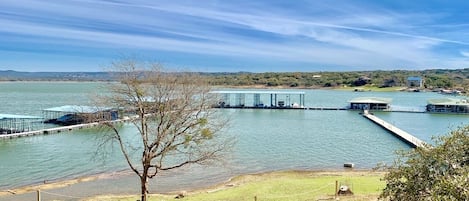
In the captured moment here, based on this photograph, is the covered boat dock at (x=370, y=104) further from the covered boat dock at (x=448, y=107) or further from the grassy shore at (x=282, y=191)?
the grassy shore at (x=282, y=191)

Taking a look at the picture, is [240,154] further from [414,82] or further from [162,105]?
[414,82]

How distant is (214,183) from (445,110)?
213 ft

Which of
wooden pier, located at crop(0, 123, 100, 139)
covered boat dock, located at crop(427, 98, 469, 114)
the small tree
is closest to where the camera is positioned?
the small tree

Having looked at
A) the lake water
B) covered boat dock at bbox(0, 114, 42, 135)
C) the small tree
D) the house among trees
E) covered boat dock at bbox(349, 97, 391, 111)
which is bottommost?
the lake water

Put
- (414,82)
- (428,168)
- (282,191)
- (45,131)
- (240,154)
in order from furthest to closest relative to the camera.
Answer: (414,82) → (45,131) → (240,154) → (282,191) → (428,168)

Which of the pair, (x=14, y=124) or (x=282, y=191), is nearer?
(x=282, y=191)

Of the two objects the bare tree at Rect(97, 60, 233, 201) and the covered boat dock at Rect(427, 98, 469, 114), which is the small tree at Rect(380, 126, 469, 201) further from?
the covered boat dock at Rect(427, 98, 469, 114)

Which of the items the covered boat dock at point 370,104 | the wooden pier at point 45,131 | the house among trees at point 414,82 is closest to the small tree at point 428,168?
the wooden pier at point 45,131

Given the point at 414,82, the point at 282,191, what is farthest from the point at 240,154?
the point at 414,82

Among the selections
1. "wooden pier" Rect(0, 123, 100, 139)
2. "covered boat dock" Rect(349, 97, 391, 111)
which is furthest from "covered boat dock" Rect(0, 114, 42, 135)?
"covered boat dock" Rect(349, 97, 391, 111)

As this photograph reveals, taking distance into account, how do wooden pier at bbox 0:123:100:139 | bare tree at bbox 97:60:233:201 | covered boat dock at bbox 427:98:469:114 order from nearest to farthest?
bare tree at bbox 97:60:233:201 < wooden pier at bbox 0:123:100:139 < covered boat dock at bbox 427:98:469:114

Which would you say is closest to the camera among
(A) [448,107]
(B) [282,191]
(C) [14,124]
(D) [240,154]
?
(B) [282,191]

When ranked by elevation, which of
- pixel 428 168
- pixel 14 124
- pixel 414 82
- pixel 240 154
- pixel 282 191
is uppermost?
pixel 414 82

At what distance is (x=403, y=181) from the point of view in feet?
27.5
